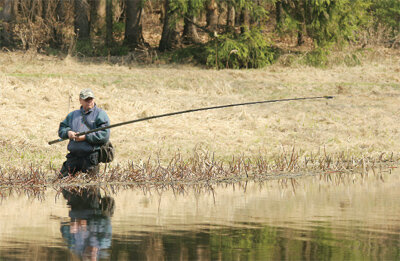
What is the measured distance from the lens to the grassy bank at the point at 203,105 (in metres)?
17.6

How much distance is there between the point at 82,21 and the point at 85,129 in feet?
83.5

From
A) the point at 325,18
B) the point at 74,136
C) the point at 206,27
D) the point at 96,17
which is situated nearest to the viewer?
the point at 74,136

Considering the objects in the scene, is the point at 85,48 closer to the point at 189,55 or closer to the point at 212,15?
the point at 189,55

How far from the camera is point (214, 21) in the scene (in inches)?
1336

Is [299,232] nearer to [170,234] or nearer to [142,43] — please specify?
[170,234]

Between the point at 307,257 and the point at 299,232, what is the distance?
1457mm

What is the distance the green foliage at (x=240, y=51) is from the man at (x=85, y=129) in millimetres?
18443

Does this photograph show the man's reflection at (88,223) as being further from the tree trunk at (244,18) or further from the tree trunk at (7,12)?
the tree trunk at (7,12)

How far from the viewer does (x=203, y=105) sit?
76.7 feet

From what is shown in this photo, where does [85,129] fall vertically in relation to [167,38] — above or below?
below

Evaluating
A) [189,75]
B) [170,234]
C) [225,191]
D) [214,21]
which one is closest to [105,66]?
[189,75]

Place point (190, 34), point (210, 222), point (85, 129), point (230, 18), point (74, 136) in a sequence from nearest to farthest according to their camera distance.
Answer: point (210, 222), point (74, 136), point (85, 129), point (230, 18), point (190, 34)

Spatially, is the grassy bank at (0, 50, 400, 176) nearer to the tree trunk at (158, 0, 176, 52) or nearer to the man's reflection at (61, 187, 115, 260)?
the man's reflection at (61, 187, 115, 260)

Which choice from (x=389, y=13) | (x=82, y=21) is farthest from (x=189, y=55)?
(x=389, y=13)
